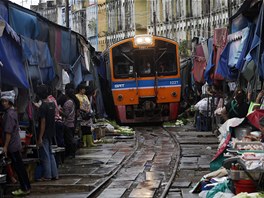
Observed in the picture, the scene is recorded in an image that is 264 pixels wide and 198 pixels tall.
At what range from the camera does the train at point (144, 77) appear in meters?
22.5

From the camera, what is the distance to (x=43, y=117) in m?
10.5

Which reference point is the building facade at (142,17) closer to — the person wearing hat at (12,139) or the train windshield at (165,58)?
the train windshield at (165,58)

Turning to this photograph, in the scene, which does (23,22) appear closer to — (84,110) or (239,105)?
(84,110)

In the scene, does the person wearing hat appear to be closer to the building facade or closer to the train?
the train

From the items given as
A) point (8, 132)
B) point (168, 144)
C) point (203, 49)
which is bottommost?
point (168, 144)

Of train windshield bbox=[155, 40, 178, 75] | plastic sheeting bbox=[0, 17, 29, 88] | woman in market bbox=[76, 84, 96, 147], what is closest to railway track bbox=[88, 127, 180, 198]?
woman in market bbox=[76, 84, 96, 147]

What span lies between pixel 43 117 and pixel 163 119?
13561 mm

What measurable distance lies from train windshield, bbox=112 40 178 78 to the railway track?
4.96m

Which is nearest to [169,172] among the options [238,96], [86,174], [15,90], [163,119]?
[86,174]

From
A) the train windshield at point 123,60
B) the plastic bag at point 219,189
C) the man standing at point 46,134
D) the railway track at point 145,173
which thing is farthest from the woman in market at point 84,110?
the plastic bag at point 219,189

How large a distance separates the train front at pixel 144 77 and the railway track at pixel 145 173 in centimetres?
439

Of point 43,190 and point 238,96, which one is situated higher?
point 238,96

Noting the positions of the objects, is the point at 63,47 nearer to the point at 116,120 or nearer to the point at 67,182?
the point at 67,182

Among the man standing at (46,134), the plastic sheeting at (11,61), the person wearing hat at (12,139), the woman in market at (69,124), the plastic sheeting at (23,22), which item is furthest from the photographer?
the woman in market at (69,124)
